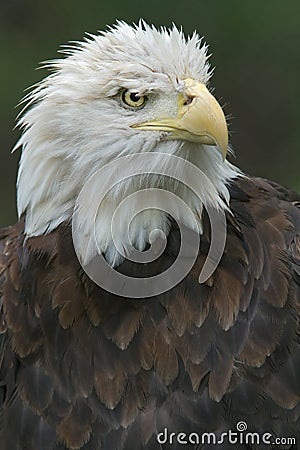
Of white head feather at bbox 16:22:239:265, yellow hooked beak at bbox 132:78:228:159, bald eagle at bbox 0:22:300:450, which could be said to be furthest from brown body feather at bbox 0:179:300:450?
yellow hooked beak at bbox 132:78:228:159

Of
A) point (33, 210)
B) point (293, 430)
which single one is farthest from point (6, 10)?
point (293, 430)

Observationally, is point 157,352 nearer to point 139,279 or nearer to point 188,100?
point 139,279

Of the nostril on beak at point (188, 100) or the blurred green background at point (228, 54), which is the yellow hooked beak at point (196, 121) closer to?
the nostril on beak at point (188, 100)

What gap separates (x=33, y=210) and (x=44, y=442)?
93cm

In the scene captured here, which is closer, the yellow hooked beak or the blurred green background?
the yellow hooked beak

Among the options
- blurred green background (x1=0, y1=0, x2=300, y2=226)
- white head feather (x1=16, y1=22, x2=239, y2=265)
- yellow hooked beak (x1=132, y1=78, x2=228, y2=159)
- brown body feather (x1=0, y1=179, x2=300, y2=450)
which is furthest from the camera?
Answer: blurred green background (x1=0, y1=0, x2=300, y2=226)

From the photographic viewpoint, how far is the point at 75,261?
4133 mm

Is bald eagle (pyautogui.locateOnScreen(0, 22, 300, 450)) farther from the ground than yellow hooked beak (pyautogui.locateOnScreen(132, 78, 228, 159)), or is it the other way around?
yellow hooked beak (pyautogui.locateOnScreen(132, 78, 228, 159))

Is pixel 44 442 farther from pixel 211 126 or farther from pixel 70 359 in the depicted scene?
pixel 211 126

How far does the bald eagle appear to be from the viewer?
3.88m

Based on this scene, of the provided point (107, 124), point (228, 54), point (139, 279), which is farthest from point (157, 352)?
point (228, 54)

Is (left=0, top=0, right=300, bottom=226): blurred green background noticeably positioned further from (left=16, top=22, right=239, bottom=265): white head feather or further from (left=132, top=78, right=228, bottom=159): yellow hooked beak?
(left=132, top=78, right=228, bottom=159): yellow hooked beak

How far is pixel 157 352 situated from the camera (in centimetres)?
412

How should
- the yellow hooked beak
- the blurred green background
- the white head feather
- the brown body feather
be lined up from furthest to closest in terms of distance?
1. the blurred green background
2. the brown body feather
3. the white head feather
4. the yellow hooked beak
